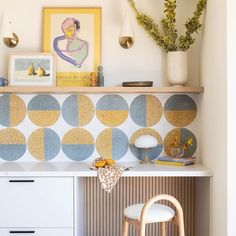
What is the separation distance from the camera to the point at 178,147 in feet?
9.56

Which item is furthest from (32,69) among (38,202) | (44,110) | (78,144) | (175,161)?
(175,161)

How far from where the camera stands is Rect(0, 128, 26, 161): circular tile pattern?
3.01 metres

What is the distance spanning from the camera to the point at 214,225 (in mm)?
2426

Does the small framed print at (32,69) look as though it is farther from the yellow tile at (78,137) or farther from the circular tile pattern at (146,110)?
the circular tile pattern at (146,110)

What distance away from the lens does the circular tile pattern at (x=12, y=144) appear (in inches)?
118

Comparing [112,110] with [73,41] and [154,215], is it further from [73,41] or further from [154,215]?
[154,215]

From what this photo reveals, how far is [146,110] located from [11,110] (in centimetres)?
108

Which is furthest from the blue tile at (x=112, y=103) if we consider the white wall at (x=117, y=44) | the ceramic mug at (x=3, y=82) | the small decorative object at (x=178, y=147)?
the ceramic mug at (x=3, y=82)

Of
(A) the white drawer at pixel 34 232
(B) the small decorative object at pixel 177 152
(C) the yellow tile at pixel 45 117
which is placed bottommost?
(A) the white drawer at pixel 34 232

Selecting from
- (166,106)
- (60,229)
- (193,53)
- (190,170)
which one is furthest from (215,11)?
(60,229)

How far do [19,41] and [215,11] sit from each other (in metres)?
1.54

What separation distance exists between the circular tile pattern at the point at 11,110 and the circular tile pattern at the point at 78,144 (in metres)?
0.40
